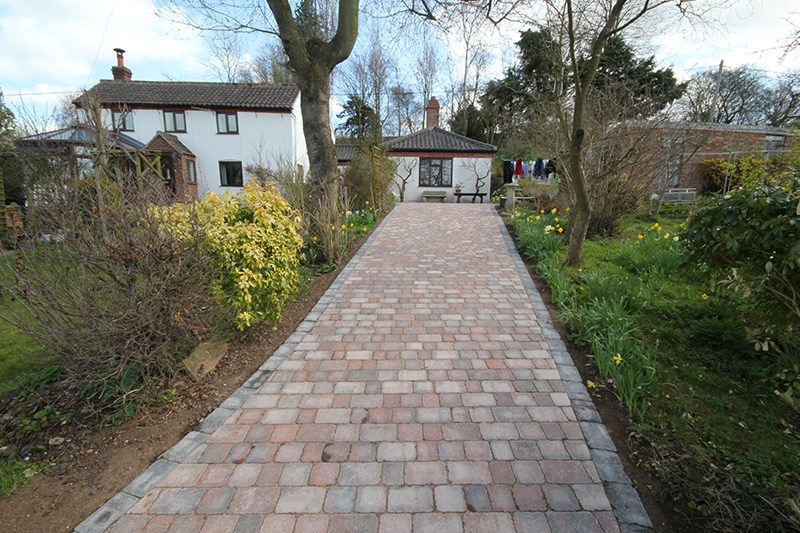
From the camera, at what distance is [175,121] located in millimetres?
21688

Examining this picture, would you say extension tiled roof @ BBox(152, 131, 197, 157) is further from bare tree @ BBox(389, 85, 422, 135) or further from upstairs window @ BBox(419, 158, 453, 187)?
bare tree @ BBox(389, 85, 422, 135)

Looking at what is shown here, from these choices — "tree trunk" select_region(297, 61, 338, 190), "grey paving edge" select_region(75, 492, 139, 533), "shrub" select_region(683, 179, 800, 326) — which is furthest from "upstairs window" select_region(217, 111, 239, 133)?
"shrub" select_region(683, 179, 800, 326)

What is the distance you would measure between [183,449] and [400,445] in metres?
1.54

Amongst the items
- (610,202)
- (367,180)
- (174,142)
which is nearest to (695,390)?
(610,202)

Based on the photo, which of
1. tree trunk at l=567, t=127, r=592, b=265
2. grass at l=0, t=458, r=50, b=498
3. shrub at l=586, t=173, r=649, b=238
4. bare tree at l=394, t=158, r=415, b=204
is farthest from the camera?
bare tree at l=394, t=158, r=415, b=204

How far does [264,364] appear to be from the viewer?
3896mm

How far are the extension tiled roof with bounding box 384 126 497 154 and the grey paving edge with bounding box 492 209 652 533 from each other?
19.5 m

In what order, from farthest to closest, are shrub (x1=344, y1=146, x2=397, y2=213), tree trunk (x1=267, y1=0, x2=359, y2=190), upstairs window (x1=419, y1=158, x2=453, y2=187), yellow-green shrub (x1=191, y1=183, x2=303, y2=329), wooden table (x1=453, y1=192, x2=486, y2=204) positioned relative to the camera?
upstairs window (x1=419, y1=158, x2=453, y2=187) < wooden table (x1=453, y1=192, x2=486, y2=204) < shrub (x1=344, y1=146, x2=397, y2=213) < tree trunk (x1=267, y1=0, x2=359, y2=190) < yellow-green shrub (x1=191, y1=183, x2=303, y2=329)

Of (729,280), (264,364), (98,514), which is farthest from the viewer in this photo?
(264,364)

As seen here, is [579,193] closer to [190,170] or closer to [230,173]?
[230,173]

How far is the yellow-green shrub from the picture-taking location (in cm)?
385

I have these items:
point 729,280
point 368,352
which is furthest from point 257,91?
point 729,280

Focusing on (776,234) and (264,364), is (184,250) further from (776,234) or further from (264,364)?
(776,234)

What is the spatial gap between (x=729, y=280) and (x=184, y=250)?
14.1 ft
